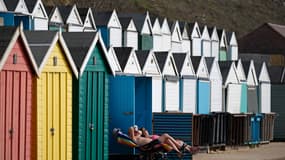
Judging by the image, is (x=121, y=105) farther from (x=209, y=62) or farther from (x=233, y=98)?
(x=233, y=98)

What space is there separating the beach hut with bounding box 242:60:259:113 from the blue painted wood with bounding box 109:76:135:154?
13283 mm

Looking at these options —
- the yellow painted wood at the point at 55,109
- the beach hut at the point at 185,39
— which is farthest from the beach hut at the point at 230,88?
the beach hut at the point at 185,39

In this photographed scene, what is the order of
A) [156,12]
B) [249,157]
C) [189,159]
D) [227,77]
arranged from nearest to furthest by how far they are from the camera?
[189,159] → [249,157] → [227,77] → [156,12]

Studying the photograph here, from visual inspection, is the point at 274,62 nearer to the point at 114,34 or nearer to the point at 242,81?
the point at 114,34

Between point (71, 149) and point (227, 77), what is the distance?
1518 cm

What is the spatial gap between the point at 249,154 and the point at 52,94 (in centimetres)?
1258

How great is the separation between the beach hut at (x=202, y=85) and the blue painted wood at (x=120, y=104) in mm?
7883

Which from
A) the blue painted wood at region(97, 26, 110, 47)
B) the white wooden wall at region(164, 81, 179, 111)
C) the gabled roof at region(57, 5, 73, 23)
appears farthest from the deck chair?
the blue painted wood at region(97, 26, 110, 47)

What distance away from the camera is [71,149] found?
73.6 ft

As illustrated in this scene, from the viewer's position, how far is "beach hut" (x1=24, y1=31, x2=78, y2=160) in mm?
21078

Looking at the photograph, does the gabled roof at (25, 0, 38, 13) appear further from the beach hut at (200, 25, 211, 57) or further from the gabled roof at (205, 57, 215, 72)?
the beach hut at (200, 25, 211, 57)

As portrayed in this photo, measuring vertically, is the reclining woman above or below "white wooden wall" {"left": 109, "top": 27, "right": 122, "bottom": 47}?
below

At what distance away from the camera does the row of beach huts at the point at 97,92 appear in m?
20.5

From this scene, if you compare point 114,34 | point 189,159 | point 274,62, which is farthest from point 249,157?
point 274,62
